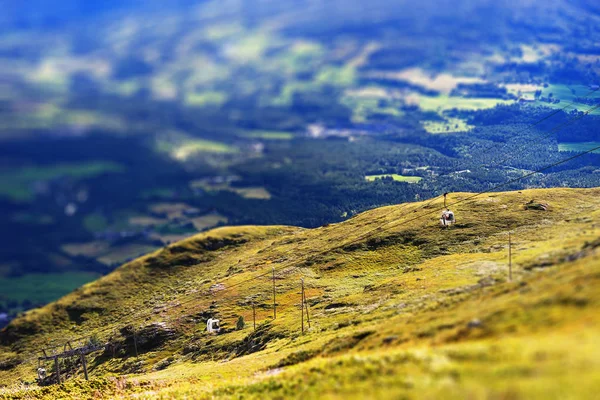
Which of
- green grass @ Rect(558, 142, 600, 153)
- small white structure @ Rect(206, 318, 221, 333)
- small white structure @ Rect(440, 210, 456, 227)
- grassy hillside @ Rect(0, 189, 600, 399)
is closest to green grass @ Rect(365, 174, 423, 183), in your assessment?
grassy hillside @ Rect(0, 189, 600, 399)

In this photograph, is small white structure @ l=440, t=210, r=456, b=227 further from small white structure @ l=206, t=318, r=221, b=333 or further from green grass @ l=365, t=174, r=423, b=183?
small white structure @ l=206, t=318, r=221, b=333

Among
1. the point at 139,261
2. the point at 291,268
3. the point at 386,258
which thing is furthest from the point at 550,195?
the point at 139,261

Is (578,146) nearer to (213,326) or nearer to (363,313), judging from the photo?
(363,313)

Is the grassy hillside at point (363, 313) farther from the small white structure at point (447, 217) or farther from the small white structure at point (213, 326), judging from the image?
the small white structure at point (447, 217)

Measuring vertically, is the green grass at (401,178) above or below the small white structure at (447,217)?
above

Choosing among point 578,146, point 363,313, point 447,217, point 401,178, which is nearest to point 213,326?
point 363,313

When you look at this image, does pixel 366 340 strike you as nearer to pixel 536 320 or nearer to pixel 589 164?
pixel 536 320

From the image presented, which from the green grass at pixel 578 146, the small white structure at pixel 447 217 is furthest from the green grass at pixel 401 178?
the small white structure at pixel 447 217
